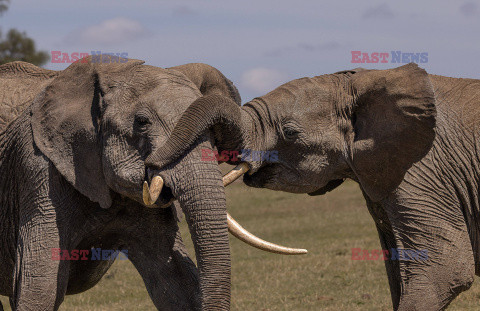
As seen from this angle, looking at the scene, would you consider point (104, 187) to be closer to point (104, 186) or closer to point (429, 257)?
point (104, 186)

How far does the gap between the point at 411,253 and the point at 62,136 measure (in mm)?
2854

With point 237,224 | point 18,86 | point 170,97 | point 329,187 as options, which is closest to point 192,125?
point 170,97

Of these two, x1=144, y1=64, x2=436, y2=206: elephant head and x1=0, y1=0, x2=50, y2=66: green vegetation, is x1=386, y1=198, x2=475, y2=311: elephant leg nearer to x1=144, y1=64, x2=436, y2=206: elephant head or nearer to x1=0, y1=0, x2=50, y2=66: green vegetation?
x1=144, y1=64, x2=436, y2=206: elephant head

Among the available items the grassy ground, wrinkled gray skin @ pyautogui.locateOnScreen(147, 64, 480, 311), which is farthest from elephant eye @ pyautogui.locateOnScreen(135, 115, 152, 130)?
the grassy ground

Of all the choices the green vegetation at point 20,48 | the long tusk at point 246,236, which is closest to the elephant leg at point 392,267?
the long tusk at point 246,236

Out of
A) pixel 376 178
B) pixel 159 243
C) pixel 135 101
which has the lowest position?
pixel 159 243

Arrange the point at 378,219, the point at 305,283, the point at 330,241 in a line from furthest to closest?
the point at 330,241, the point at 305,283, the point at 378,219

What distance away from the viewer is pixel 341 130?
7000mm

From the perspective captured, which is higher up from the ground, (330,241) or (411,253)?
(411,253)

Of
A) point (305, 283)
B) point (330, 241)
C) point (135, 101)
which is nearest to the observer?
point (135, 101)

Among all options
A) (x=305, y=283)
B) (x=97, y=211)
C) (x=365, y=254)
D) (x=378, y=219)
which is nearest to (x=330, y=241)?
(x=365, y=254)

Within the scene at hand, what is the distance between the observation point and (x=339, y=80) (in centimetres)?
711

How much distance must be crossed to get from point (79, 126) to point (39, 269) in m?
1.12

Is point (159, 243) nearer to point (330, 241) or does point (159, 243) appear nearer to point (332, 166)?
point (332, 166)
